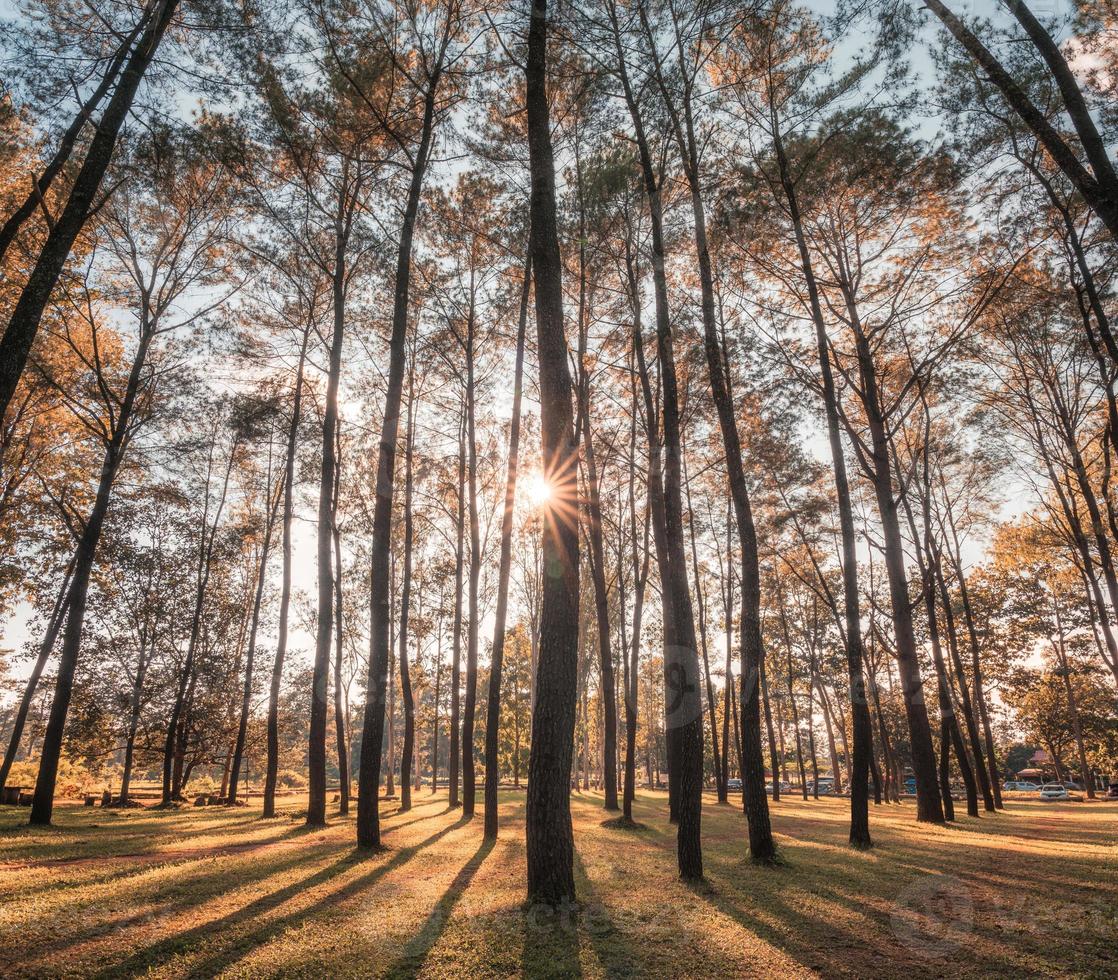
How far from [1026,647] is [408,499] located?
1342 inches

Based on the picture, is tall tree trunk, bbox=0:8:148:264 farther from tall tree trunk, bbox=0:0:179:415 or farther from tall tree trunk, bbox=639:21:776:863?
tall tree trunk, bbox=639:21:776:863

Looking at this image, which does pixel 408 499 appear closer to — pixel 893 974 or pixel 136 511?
pixel 136 511

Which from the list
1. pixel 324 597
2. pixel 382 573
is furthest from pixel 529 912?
pixel 324 597

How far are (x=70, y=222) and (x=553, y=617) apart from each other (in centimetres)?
738

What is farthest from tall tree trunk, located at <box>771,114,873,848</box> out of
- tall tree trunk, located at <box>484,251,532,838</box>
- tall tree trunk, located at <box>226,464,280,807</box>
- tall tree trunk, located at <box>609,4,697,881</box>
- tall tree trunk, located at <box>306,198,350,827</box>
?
tall tree trunk, located at <box>226,464,280,807</box>

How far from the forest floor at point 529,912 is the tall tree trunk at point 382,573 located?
0.94m

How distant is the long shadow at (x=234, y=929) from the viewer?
379cm

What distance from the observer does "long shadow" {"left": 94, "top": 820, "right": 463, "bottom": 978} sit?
3.79 m

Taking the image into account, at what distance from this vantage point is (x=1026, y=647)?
30766 mm

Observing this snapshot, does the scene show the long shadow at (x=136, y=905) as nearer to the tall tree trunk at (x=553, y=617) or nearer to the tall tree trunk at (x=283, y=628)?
the tall tree trunk at (x=553, y=617)

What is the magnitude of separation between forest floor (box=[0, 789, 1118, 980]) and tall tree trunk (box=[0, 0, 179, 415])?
492 cm

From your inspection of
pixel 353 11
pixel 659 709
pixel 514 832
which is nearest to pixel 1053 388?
pixel 514 832

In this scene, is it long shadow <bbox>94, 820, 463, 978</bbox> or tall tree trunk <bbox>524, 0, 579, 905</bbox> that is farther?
tall tree trunk <bbox>524, 0, 579, 905</bbox>

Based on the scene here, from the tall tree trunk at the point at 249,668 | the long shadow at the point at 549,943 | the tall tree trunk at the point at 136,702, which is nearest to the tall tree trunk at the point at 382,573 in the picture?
the long shadow at the point at 549,943
